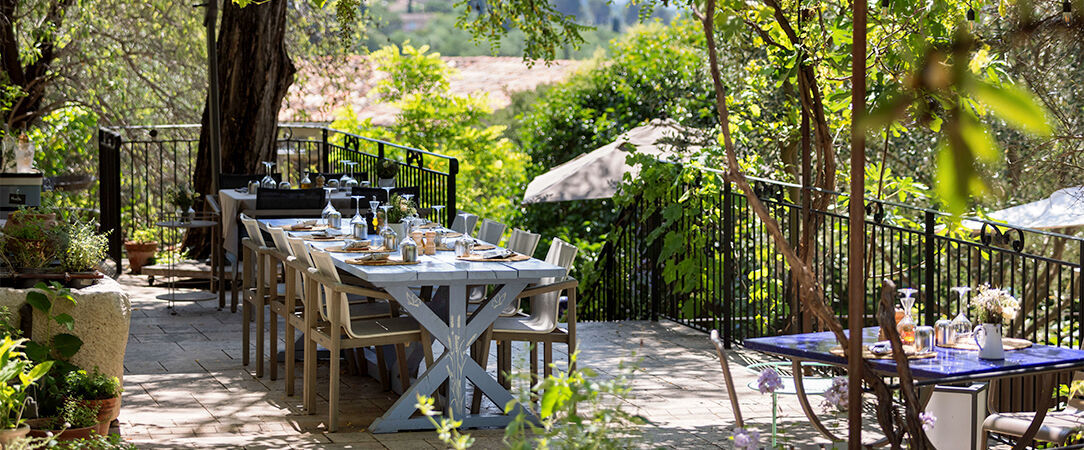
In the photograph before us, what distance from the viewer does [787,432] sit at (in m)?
5.55

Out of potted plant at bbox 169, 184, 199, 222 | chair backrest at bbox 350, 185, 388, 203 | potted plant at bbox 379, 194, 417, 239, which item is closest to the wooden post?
potted plant at bbox 379, 194, 417, 239

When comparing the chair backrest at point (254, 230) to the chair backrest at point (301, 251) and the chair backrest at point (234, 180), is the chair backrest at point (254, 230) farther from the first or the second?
the chair backrest at point (234, 180)

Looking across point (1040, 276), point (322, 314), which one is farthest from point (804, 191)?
point (1040, 276)

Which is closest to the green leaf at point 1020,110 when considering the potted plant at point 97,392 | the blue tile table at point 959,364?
the blue tile table at point 959,364

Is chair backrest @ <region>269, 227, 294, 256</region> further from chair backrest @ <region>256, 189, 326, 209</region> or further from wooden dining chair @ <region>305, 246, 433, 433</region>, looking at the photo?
chair backrest @ <region>256, 189, 326, 209</region>

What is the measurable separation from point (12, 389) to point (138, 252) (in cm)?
750

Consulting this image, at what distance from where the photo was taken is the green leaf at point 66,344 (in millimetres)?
4602

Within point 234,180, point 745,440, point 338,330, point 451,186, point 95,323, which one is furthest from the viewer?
point 234,180

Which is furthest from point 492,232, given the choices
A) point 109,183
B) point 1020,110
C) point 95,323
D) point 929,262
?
point 1020,110

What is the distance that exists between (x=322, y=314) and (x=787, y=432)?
7.84 ft

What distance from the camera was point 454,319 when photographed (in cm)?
535

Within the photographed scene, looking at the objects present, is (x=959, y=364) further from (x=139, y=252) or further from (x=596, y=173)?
(x=139, y=252)

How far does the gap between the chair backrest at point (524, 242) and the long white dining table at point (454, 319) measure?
0.86m

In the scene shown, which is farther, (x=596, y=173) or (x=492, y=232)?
(x=596, y=173)
